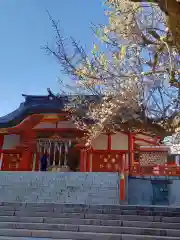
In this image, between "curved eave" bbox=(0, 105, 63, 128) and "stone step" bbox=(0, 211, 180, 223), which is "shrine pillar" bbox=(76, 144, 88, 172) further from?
"stone step" bbox=(0, 211, 180, 223)

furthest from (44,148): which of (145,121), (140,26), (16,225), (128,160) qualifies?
(140,26)

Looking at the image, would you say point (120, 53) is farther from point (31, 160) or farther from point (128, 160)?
point (31, 160)

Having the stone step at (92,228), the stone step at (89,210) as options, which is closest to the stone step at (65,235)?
the stone step at (92,228)

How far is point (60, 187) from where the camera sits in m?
12.4

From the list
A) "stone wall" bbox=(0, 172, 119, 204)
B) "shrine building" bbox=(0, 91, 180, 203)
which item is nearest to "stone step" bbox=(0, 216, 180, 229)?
"stone wall" bbox=(0, 172, 119, 204)

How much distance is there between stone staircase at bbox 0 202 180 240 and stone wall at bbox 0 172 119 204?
291cm

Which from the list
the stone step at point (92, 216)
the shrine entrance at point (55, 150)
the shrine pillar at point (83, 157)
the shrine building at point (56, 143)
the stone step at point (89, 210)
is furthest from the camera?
the shrine entrance at point (55, 150)

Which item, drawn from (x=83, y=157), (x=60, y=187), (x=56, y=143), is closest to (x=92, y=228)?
(x=60, y=187)

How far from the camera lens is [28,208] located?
859 cm

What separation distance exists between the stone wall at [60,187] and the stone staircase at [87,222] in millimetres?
2914

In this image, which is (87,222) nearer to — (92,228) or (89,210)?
(92,228)

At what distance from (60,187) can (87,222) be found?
5.09m

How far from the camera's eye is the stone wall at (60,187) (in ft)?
38.2

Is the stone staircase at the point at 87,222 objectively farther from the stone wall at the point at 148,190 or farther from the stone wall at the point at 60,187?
the stone wall at the point at 148,190
